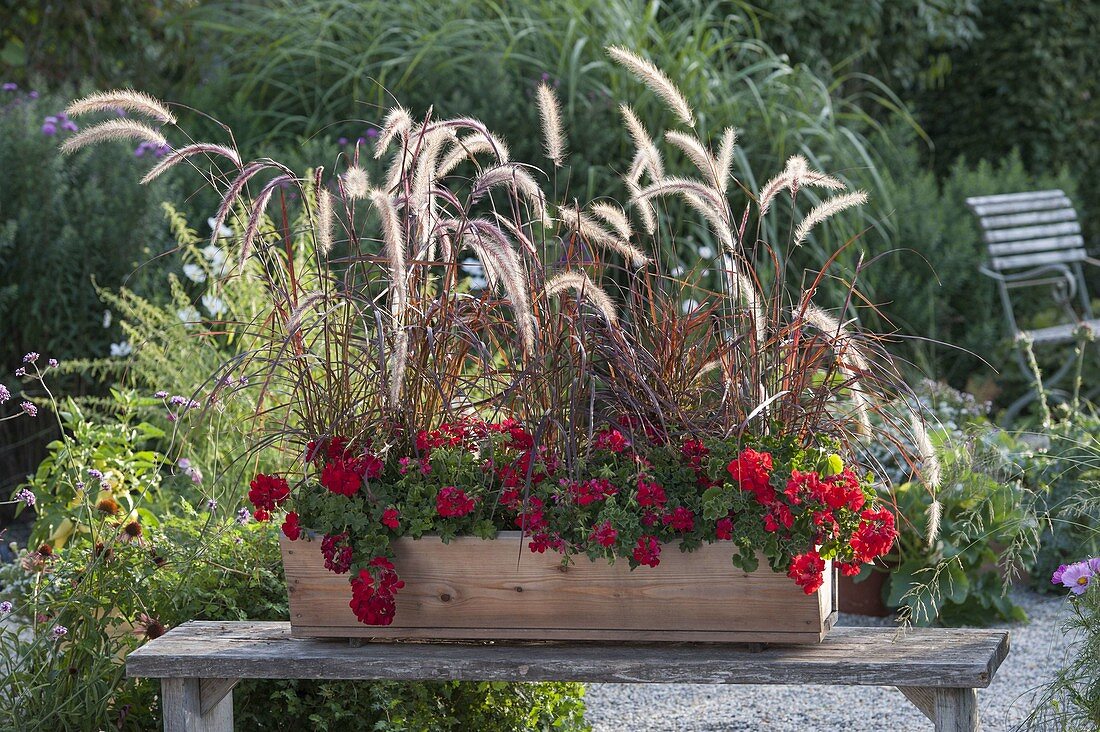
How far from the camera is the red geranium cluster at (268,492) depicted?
2.01m

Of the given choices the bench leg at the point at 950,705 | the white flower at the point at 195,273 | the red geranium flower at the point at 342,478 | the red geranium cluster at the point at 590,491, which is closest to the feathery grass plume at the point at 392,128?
the red geranium flower at the point at 342,478

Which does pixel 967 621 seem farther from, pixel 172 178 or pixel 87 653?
pixel 172 178

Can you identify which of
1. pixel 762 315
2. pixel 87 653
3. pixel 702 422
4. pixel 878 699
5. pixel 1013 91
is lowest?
pixel 878 699

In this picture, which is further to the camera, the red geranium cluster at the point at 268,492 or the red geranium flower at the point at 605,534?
the red geranium cluster at the point at 268,492

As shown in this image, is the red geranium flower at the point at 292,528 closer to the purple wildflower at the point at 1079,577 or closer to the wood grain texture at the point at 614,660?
the wood grain texture at the point at 614,660

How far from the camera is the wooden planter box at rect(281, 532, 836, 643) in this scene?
6.18 feet

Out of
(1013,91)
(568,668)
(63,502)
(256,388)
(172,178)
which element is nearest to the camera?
(568,668)

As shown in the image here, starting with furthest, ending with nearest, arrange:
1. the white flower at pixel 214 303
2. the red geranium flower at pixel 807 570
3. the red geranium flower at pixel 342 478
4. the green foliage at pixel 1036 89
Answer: the green foliage at pixel 1036 89
the white flower at pixel 214 303
the red geranium flower at pixel 342 478
the red geranium flower at pixel 807 570

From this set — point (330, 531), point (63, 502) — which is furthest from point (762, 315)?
point (63, 502)

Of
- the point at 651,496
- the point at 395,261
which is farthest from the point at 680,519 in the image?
the point at 395,261

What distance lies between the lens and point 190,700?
200cm

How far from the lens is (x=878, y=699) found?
310 centimetres

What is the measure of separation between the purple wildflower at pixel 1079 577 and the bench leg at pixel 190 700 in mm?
1420

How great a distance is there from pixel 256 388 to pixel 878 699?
6.08 ft
